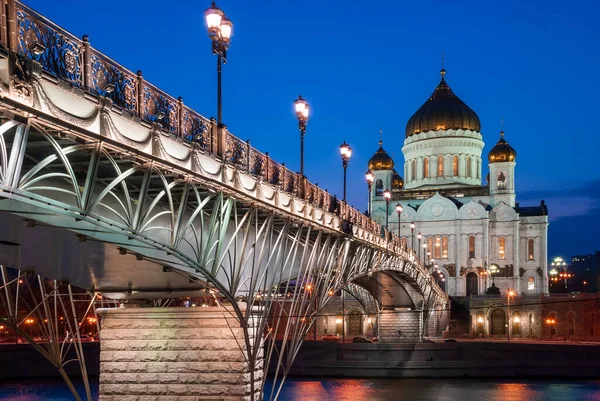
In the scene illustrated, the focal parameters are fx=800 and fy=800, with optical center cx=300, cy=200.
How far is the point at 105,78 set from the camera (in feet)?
42.3

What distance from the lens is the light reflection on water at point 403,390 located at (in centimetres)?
4519

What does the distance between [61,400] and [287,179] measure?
26.0 metres

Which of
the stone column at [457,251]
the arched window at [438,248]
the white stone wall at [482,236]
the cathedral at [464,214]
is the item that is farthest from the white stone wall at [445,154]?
the arched window at [438,248]

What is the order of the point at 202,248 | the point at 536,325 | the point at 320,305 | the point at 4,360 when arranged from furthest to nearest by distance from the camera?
the point at 536,325
the point at 4,360
the point at 320,305
the point at 202,248

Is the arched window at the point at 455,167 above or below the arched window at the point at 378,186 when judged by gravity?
above

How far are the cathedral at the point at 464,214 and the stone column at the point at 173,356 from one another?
77176mm

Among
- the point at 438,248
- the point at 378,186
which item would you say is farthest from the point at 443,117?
the point at 438,248

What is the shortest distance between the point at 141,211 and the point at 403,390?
3886 cm

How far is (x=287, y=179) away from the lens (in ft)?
76.1

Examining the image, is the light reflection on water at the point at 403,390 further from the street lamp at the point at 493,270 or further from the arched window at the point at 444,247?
the arched window at the point at 444,247

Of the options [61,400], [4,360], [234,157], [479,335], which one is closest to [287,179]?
[234,157]

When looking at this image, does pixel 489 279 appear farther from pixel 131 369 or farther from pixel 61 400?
pixel 131 369

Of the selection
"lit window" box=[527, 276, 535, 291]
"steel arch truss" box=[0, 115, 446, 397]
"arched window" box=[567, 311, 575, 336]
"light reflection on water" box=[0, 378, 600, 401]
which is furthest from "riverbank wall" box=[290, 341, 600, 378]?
"lit window" box=[527, 276, 535, 291]

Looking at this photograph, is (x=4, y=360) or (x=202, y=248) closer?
(x=202, y=248)
